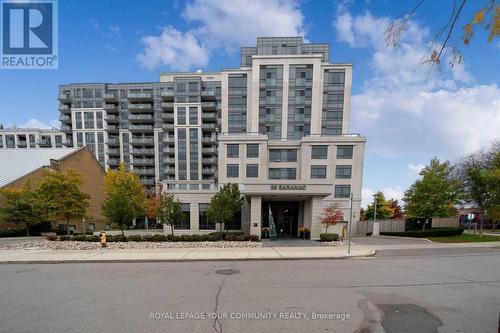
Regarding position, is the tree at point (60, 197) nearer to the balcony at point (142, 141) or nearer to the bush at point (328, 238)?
the bush at point (328, 238)

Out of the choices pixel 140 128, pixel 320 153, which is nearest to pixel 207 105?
pixel 140 128

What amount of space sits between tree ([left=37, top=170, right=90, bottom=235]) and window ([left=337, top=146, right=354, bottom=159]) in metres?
34.7

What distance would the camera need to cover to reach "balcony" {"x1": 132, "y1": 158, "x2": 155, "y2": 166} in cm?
5688

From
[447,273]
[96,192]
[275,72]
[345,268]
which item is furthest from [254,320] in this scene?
[96,192]

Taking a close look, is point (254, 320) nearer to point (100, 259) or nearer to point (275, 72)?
point (100, 259)

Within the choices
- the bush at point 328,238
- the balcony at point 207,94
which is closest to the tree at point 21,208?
the bush at point 328,238

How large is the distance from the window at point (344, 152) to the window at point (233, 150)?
1577 cm

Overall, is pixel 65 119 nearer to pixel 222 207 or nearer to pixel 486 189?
pixel 222 207

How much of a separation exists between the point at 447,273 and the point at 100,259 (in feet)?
54.8

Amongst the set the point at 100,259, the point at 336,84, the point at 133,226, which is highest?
the point at 336,84

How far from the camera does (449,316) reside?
496cm

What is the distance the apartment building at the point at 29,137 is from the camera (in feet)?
210

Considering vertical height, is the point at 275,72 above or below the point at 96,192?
above

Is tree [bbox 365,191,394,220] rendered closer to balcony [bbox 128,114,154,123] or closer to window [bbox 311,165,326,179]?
window [bbox 311,165,326,179]
